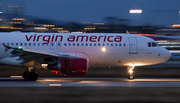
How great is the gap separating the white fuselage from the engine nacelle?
1625 millimetres

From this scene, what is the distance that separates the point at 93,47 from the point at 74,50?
1326mm

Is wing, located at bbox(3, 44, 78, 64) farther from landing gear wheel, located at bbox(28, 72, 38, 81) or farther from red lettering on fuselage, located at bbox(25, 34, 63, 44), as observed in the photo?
red lettering on fuselage, located at bbox(25, 34, 63, 44)

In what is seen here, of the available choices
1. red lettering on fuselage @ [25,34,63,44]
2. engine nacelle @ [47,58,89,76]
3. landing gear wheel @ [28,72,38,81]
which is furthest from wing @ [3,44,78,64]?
red lettering on fuselage @ [25,34,63,44]

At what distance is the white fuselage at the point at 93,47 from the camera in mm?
17312

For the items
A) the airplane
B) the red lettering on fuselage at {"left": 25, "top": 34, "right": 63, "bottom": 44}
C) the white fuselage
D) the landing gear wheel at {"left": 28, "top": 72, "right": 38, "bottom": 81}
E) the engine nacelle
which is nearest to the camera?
the engine nacelle

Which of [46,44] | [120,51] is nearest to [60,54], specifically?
[46,44]

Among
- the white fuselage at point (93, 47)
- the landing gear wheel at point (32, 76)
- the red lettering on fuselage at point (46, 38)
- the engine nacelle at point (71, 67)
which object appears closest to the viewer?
the engine nacelle at point (71, 67)

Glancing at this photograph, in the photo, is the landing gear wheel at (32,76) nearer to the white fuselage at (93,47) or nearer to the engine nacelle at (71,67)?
the white fuselage at (93,47)

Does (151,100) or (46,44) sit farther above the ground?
(46,44)

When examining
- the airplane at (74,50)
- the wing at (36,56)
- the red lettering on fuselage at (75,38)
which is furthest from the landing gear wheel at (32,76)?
the red lettering on fuselage at (75,38)

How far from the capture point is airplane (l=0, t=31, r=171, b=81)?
647 inches

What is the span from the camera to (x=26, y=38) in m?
17.5

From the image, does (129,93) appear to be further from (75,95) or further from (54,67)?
(54,67)

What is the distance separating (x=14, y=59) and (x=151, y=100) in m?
10.6
